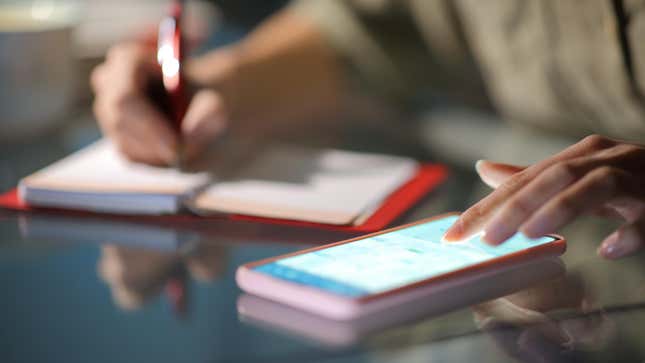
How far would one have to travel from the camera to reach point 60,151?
2.89 feet

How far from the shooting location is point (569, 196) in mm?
505

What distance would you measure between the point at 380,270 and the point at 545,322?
0.30 ft

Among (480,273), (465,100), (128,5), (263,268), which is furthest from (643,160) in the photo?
(128,5)

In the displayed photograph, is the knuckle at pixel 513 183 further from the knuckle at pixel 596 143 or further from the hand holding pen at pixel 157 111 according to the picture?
the hand holding pen at pixel 157 111

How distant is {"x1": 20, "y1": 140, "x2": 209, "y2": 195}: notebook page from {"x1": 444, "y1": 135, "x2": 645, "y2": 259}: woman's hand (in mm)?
247

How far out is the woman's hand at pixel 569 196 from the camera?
50 cm

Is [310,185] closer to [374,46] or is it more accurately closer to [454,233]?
[454,233]

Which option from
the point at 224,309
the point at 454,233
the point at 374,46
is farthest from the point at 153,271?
the point at 374,46

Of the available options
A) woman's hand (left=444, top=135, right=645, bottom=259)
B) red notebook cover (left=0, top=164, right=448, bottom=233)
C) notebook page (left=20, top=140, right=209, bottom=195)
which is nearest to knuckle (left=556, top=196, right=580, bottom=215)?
woman's hand (left=444, top=135, right=645, bottom=259)

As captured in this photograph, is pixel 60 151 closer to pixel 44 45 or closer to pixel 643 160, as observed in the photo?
pixel 44 45

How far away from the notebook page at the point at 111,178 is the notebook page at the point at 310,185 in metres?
0.02

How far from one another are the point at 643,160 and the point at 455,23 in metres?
0.47

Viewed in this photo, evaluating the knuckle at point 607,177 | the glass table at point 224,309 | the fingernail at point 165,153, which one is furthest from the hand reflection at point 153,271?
the knuckle at point 607,177

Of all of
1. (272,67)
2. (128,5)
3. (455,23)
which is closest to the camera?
(455,23)
